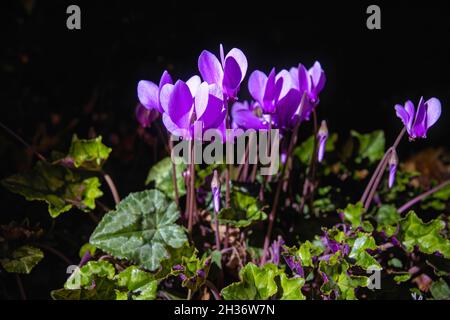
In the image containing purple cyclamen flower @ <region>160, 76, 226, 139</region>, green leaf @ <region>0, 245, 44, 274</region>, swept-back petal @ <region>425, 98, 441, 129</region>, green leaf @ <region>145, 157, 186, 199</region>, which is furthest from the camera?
green leaf @ <region>145, 157, 186, 199</region>

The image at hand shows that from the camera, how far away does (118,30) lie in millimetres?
2266

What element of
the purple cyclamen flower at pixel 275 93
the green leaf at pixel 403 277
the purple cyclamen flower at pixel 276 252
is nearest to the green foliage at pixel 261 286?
the purple cyclamen flower at pixel 276 252

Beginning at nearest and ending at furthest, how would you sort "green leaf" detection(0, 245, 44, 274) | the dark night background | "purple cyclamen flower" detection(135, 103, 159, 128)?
"green leaf" detection(0, 245, 44, 274) < "purple cyclamen flower" detection(135, 103, 159, 128) < the dark night background

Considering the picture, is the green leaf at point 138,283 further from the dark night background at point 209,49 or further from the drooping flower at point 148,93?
the dark night background at point 209,49

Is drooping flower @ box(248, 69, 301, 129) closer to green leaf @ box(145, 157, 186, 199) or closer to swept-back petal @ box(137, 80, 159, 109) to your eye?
swept-back petal @ box(137, 80, 159, 109)

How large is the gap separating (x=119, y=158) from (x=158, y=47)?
2.02 ft

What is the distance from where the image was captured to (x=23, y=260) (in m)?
1.31

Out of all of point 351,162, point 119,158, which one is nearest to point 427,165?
point 351,162

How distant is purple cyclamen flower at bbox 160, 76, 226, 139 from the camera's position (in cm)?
108

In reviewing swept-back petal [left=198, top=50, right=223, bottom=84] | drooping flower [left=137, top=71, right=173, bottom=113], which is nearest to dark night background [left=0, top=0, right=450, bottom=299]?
drooping flower [left=137, top=71, right=173, bottom=113]

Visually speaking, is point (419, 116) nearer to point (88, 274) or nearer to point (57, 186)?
point (88, 274)

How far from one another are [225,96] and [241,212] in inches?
13.7
